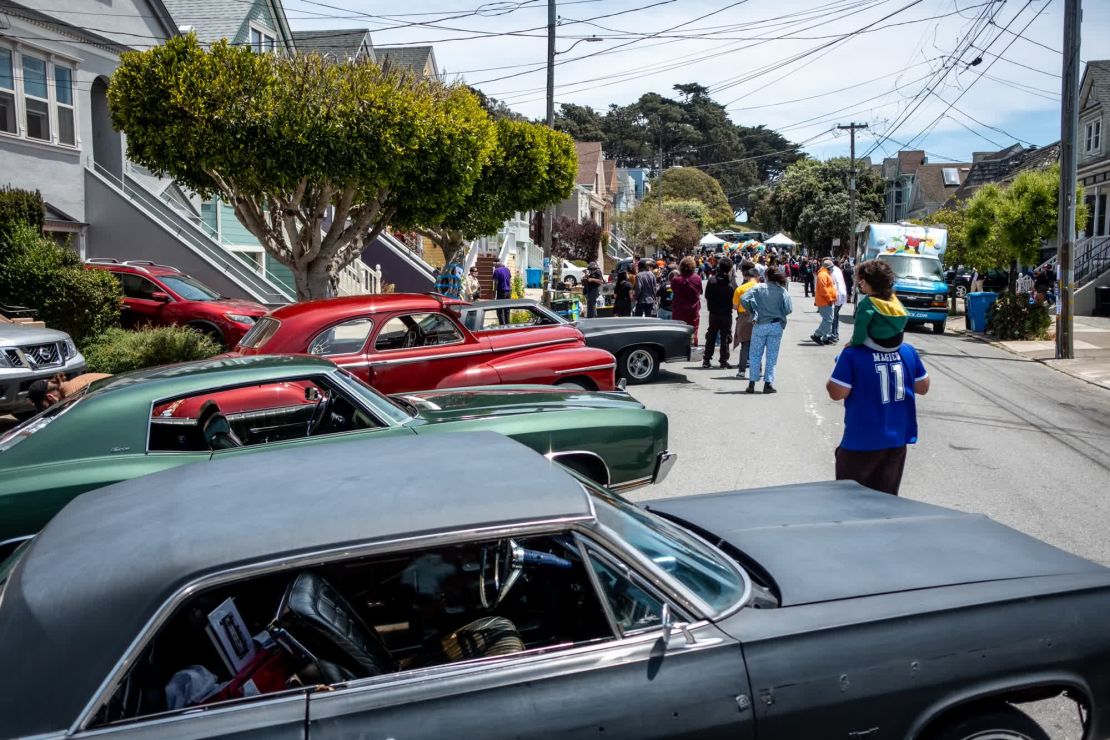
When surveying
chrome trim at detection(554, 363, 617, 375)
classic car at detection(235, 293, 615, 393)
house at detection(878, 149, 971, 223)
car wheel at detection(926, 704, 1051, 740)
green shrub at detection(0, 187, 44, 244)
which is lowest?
car wheel at detection(926, 704, 1051, 740)

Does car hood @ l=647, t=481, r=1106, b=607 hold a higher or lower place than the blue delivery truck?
lower

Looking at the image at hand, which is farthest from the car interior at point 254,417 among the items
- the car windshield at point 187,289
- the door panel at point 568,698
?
the car windshield at point 187,289

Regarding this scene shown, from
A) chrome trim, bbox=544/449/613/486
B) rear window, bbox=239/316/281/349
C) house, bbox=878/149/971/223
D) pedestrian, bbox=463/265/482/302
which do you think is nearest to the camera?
chrome trim, bbox=544/449/613/486

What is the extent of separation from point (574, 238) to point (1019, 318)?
108 ft

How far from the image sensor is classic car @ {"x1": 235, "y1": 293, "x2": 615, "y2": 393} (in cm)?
857

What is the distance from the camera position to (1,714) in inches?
91.4

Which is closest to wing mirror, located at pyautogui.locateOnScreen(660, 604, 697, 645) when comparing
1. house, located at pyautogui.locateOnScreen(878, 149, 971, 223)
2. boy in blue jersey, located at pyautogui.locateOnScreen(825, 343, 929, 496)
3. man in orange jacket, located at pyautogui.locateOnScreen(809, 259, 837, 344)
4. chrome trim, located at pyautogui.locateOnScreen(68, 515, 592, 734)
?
chrome trim, located at pyautogui.locateOnScreen(68, 515, 592, 734)

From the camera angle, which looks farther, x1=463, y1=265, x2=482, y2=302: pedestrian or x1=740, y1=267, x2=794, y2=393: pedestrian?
x1=463, y1=265, x2=482, y2=302: pedestrian

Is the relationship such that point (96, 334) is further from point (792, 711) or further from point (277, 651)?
point (792, 711)

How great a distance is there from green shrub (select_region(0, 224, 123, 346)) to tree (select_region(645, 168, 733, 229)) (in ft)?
249

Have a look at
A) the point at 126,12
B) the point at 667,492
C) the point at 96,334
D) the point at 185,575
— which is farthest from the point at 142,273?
the point at 185,575

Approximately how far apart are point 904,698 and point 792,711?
1.28ft

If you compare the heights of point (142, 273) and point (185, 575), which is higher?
point (142, 273)

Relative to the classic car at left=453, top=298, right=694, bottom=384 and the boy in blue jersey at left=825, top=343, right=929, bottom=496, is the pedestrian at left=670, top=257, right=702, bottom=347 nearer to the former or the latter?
the classic car at left=453, top=298, right=694, bottom=384
